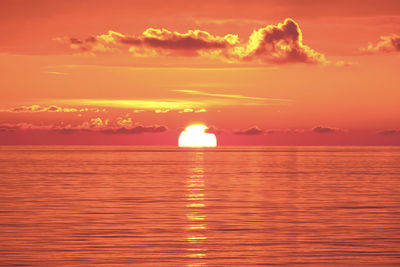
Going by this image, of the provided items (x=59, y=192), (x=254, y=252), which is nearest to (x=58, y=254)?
(x=254, y=252)

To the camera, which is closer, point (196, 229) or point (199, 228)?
point (196, 229)

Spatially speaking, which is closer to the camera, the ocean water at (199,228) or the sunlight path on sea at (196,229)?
the ocean water at (199,228)

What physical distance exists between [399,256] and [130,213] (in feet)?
61.0

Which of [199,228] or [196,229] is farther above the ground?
[199,228]

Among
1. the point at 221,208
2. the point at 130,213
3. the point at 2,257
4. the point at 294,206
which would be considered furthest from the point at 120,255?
the point at 294,206

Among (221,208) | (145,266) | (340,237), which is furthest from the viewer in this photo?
(221,208)

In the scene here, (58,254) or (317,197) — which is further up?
(317,197)

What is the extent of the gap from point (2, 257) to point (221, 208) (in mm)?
20062

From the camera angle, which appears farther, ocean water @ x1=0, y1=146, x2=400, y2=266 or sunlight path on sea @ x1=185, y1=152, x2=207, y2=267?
sunlight path on sea @ x1=185, y1=152, x2=207, y2=267

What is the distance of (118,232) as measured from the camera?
30500 mm

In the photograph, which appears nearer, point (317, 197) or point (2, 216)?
point (2, 216)

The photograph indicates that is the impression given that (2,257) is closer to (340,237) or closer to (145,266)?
(145,266)

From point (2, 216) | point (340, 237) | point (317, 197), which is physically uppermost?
point (317, 197)

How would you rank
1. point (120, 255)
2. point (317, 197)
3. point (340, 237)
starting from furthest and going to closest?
point (317, 197) → point (340, 237) → point (120, 255)
